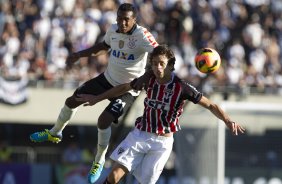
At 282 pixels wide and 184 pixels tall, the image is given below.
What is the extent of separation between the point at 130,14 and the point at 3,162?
→ 1117 centimetres

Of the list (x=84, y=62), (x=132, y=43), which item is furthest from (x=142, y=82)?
(x=84, y=62)

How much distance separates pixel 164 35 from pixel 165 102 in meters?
13.3

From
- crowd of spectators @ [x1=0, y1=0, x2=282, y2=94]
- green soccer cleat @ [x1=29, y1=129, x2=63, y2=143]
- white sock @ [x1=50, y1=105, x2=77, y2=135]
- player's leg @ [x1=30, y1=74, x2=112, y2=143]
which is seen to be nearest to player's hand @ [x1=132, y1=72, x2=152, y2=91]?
player's leg @ [x1=30, y1=74, x2=112, y2=143]

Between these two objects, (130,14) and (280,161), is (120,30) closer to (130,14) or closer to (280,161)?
(130,14)

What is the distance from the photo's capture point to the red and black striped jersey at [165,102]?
11680mm

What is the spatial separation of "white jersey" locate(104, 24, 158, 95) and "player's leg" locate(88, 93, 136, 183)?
256 mm

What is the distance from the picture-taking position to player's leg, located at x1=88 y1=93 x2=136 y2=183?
12.6 metres

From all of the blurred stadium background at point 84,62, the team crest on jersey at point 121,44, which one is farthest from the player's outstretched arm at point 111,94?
the blurred stadium background at point 84,62

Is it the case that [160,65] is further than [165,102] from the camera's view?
No

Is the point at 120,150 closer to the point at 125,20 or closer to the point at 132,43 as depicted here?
the point at 132,43

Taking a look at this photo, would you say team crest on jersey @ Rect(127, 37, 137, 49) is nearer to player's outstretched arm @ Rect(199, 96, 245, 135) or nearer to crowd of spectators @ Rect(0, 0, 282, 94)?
player's outstretched arm @ Rect(199, 96, 245, 135)

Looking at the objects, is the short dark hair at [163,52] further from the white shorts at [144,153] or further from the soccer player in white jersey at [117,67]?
the white shorts at [144,153]

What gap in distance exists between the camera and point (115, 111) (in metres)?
12.6

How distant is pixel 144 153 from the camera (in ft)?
39.4
